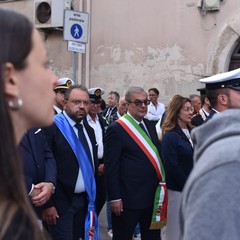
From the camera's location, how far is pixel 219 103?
3.84m

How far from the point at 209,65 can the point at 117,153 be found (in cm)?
691

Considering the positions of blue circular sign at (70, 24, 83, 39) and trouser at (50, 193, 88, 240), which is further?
blue circular sign at (70, 24, 83, 39)

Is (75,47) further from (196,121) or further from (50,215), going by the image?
(50,215)

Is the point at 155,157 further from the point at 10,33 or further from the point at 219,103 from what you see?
the point at 10,33

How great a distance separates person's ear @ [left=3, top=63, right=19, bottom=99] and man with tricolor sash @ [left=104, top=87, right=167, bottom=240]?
3.42 meters

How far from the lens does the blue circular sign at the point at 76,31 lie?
812cm

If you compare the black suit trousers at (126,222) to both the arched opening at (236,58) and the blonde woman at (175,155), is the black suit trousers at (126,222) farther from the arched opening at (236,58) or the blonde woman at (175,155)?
the arched opening at (236,58)

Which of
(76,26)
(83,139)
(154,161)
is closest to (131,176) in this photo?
(154,161)

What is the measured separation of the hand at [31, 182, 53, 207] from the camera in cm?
400

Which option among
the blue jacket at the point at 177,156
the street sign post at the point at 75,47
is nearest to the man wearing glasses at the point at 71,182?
the blue jacket at the point at 177,156

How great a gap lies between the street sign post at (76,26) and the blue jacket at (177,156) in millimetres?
3434

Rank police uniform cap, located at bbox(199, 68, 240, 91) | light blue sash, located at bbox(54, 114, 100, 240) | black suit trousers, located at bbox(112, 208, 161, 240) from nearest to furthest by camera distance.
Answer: police uniform cap, located at bbox(199, 68, 240, 91)
light blue sash, located at bbox(54, 114, 100, 240)
black suit trousers, located at bbox(112, 208, 161, 240)

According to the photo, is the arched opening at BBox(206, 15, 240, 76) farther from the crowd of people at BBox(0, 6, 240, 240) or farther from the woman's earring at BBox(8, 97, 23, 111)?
the woman's earring at BBox(8, 97, 23, 111)

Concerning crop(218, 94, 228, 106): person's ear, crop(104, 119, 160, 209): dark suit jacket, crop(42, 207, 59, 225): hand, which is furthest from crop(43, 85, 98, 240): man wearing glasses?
crop(218, 94, 228, 106): person's ear
